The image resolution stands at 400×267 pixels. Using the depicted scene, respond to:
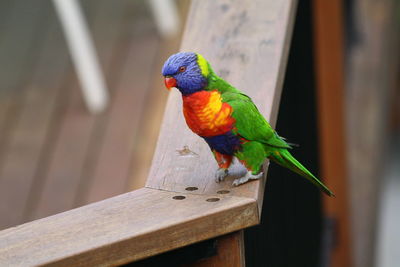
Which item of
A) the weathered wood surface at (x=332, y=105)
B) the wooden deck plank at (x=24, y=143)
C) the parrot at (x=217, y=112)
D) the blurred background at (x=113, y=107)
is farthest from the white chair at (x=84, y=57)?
the parrot at (x=217, y=112)

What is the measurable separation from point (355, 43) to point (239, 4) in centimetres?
158

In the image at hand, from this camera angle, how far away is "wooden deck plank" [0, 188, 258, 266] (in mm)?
921

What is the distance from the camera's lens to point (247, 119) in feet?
4.13

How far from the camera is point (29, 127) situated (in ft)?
10.5

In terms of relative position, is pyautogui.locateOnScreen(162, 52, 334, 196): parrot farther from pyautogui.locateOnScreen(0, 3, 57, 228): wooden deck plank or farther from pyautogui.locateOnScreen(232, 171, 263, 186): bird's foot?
pyautogui.locateOnScreen(0, 3, 57, 228): wooden deck plank

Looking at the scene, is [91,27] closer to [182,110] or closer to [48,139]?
[48,139]

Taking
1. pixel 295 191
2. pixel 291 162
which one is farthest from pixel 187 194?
pixel 295 191

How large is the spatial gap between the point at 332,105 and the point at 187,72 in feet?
4.06

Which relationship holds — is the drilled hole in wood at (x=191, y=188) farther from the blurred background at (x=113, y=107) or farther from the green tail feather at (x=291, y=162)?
the blurred background at (x=113, y=107)

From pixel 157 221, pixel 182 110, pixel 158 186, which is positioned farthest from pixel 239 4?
pixel 157 221

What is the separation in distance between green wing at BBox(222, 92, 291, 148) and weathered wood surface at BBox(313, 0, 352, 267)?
43.4 inches

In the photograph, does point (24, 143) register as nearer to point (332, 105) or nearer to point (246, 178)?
point (332, 105)

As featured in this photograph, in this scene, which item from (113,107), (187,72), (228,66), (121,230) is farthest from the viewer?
(113,107)

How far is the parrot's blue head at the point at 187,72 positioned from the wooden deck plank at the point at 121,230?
25 cm
